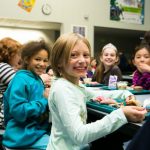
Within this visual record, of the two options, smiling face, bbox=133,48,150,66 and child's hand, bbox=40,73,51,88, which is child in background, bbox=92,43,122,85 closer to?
smiling face, bbox=133,48,150,66

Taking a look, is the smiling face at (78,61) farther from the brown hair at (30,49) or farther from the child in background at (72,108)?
the brown hair at (30,49)

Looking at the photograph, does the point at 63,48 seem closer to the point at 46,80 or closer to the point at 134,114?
→ the point at 134,114

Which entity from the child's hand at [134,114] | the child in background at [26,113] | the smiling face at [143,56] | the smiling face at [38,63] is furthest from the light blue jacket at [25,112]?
the smiling face at [143,56]

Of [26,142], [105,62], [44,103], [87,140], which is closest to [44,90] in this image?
[44,103]

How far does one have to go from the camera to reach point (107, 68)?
356cm

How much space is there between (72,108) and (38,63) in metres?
0.84

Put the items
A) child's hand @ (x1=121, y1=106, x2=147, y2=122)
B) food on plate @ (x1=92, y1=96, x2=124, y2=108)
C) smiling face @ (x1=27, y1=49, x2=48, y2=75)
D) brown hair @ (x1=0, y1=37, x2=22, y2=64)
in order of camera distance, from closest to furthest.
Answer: child's hand @ (x1=121, y1=106, x2=147, y2=122) → food on plate @ (x1=92, y1=96, x2=124, y2=108) → smiling face @ (x1=27, y1=49, x2=48, y2=75) → brown hair @ (x1=0, y1=37, x2=22, y2=64)

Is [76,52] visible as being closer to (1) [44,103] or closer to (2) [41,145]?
(1) [44,103]

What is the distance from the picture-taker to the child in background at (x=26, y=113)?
1.71 m

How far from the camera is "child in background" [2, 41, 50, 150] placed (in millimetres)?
1711

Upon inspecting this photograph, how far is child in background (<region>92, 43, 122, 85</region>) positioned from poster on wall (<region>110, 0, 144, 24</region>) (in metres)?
3.63

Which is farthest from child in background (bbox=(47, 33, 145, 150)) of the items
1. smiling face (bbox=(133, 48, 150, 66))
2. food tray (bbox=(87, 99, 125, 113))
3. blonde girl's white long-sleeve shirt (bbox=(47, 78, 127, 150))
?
smiling face (bbox=(133, 48, 150, 66))

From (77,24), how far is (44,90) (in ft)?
16.6

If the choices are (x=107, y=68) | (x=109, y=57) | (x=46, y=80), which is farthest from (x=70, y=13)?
(x=46, y=80)
